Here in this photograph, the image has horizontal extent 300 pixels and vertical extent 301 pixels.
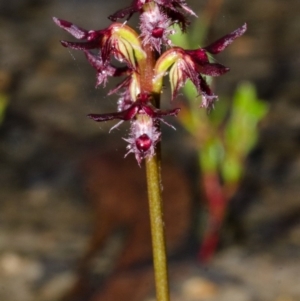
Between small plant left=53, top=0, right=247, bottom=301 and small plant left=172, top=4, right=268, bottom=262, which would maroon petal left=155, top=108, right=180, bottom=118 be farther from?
small plant left=172, top=4, right=268, bottom=262

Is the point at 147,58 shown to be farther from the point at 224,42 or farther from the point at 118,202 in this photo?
the point at 118,202

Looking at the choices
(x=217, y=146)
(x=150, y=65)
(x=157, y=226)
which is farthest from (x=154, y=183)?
(x=217, y=146)

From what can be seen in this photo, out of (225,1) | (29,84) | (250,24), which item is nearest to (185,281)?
(29,84)

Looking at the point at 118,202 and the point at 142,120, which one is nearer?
the point at 142,120

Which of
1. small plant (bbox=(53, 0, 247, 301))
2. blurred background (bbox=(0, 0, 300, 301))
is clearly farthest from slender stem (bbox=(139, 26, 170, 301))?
blurred background (bbox=(0, 0, 300, 301))

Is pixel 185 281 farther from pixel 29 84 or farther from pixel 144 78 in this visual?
pixel 29 84

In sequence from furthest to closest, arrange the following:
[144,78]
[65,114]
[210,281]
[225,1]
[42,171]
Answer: [225,1]
[65,114]
[42,171]
[210,281]
[144,78]

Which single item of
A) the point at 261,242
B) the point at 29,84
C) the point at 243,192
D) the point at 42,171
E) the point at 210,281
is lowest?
the point at 210,281

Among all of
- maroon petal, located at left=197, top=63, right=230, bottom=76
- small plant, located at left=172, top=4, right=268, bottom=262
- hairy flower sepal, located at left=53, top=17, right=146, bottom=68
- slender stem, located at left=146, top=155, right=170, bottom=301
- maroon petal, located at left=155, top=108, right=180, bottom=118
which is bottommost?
slender stem, located at left=146, top=155, right=170, bottom=301
